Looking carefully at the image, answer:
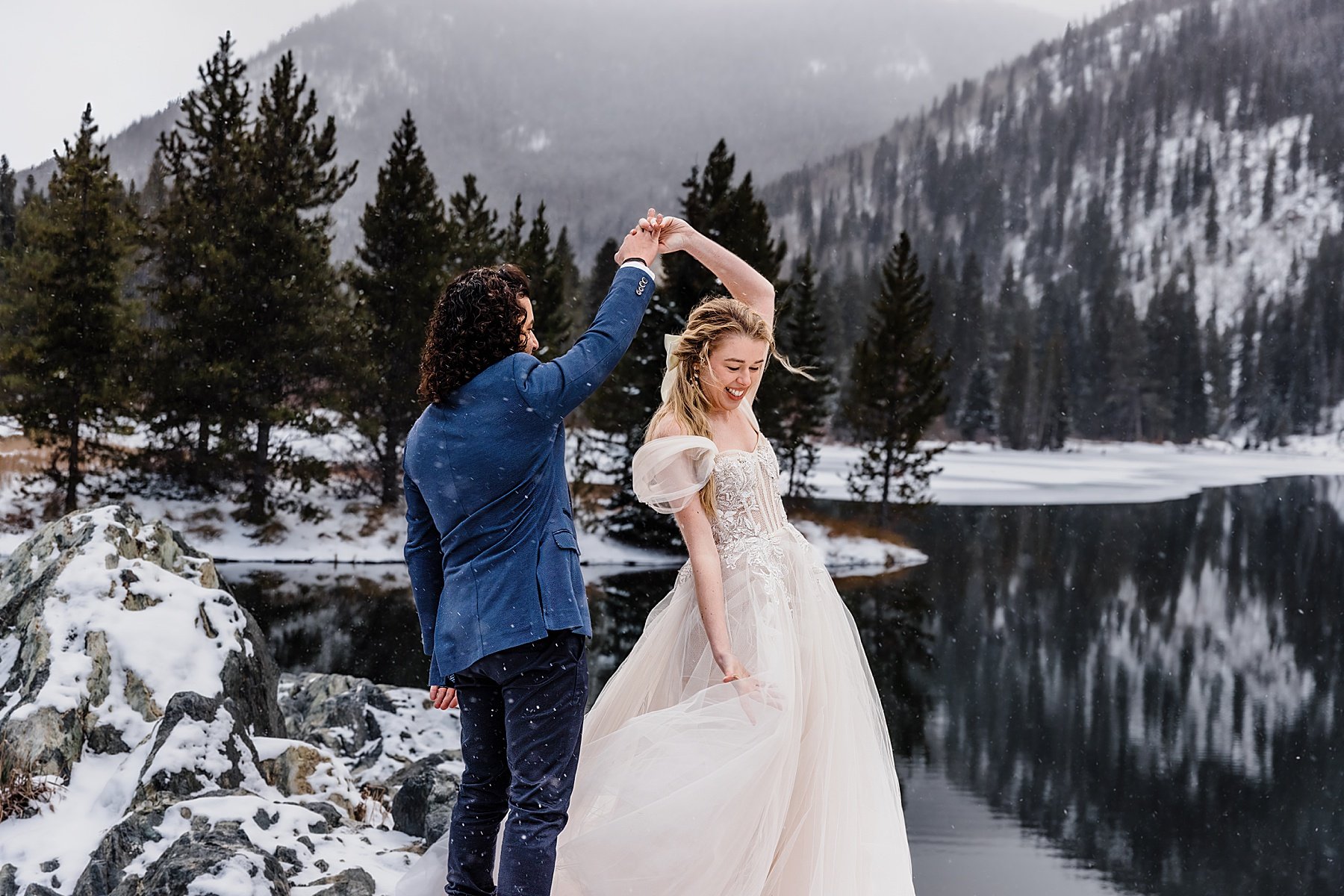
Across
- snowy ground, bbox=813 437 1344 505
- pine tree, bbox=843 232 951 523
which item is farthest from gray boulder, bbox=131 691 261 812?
snowy ground, bbox=813 437 1344 505

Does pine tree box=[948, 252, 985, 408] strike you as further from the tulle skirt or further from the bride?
the tulle skirt

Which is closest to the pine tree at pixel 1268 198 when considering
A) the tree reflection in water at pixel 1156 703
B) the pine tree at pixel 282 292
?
the tree reflection in water at pixel 1156 703

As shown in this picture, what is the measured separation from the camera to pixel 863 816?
2.96 metres

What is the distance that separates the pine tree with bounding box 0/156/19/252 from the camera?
3791 centimetres

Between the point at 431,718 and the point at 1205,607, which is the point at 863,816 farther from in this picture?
the point at 1205,607

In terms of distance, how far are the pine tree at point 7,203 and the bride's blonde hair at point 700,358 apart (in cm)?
4158

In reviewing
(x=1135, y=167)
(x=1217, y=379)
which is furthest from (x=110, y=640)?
(x=1135, y=167)

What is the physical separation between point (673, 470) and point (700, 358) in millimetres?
422

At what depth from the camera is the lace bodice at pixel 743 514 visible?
10.6ft

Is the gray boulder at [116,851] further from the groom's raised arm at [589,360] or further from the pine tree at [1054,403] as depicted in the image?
the pine tree at [1054,403]

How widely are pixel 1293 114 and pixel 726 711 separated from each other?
165 m

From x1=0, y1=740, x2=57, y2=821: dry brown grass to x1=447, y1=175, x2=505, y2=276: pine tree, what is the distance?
2174 centimetres

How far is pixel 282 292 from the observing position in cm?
2186

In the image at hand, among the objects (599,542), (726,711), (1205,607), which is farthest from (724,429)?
(599,542)
